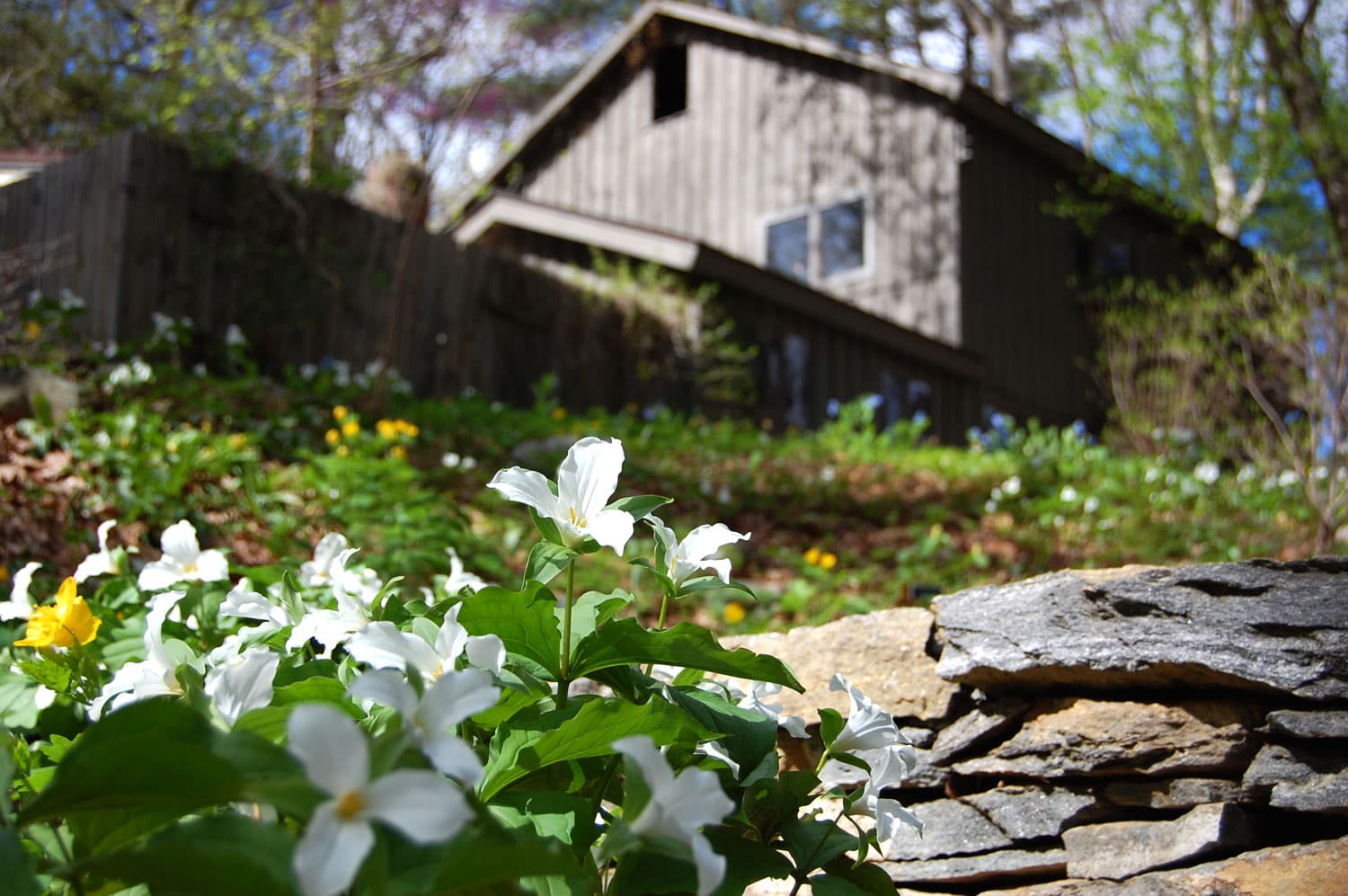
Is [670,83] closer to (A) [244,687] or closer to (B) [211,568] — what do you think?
(B) [211,568]

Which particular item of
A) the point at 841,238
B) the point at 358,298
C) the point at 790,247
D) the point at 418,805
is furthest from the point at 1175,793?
the point at 790,247

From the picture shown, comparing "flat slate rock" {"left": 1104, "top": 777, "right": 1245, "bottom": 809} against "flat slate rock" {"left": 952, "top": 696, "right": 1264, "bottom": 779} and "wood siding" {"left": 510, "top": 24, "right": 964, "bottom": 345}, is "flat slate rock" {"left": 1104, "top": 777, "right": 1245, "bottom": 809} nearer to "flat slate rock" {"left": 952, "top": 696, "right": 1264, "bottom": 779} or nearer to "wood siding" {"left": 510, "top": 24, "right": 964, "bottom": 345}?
"flat slate rock" {"left": 952, "top": 696, "right": 1264, "bottom": 779}

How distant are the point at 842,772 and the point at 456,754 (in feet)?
2.72

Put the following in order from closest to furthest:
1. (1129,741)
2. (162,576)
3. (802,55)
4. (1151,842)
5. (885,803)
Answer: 1. (885,803)
2. (162,576)
3. (1151,842)
4. (1129,741)
5. (802,55)

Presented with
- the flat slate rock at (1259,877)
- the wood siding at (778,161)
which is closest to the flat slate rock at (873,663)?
the flat slate rock at (1259,877)

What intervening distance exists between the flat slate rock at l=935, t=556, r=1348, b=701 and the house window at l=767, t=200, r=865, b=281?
35.6ft

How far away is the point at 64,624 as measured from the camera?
1.38 metres

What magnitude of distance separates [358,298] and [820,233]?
20.1 ft

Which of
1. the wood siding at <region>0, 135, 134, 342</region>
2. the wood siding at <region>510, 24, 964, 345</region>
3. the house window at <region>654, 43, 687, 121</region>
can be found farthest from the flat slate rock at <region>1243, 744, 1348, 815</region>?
the house window at <region>654, 43, 687, 121</region>

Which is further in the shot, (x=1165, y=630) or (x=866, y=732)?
(x=1165, y=630)

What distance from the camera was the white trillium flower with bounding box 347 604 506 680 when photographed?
1012 millimetres

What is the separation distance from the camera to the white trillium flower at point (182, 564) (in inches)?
67.5

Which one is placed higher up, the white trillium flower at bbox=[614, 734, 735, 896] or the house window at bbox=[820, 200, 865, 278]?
the house window at bbox=[820, 200, 865, 278]

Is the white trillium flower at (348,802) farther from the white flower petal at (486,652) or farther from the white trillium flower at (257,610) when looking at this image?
the white trillium flower at (257,610)
